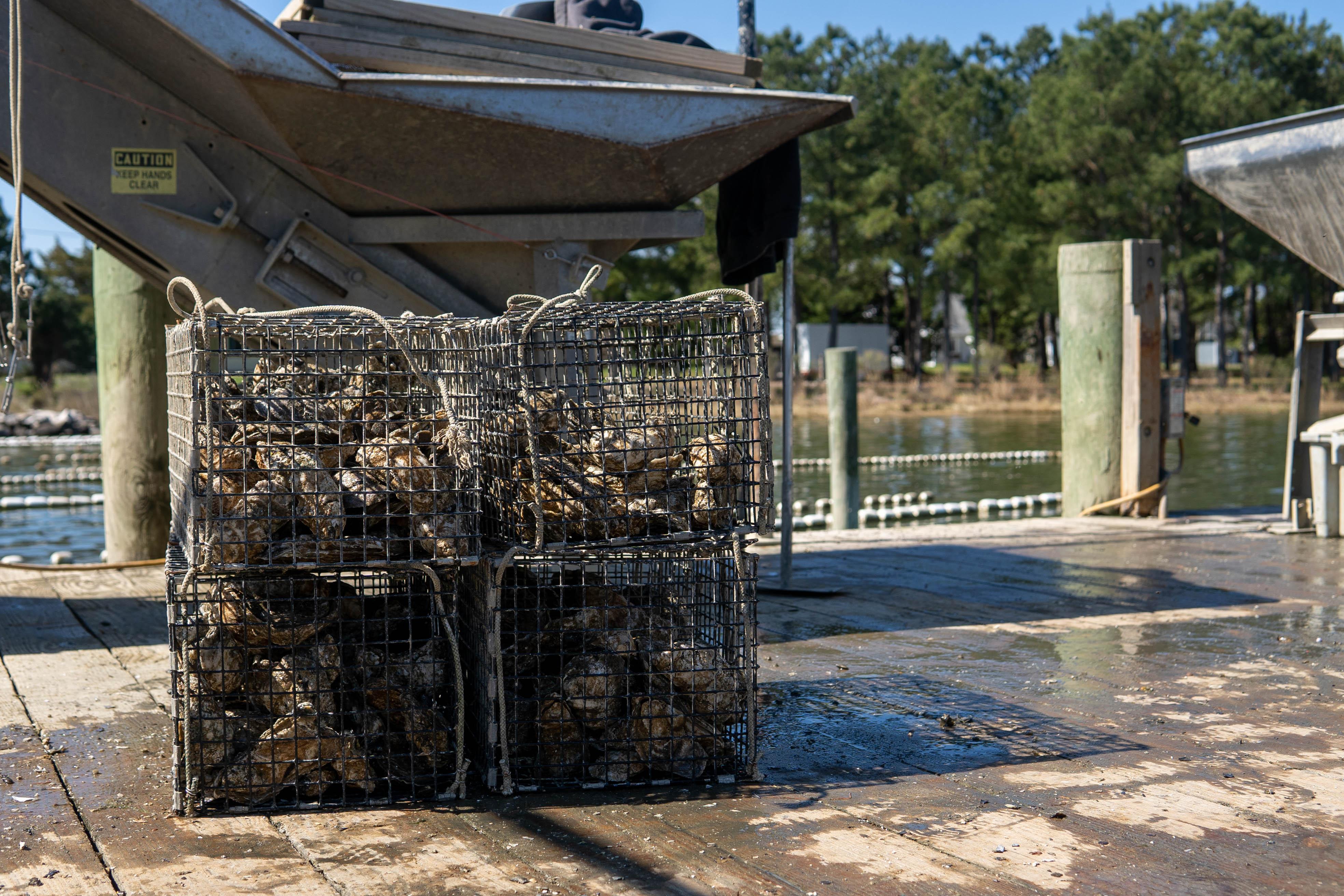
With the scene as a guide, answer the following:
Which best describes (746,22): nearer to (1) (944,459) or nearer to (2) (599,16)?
(2) (599,16)

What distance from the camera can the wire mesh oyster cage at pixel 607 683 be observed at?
362cm

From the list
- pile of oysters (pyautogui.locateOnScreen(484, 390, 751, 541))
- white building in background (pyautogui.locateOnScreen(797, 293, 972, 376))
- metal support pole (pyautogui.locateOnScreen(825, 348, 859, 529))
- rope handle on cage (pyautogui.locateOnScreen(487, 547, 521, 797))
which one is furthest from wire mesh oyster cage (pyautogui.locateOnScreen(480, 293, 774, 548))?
white building in background (pyautogui.locateOnScreen(797, 293, 972, 376))

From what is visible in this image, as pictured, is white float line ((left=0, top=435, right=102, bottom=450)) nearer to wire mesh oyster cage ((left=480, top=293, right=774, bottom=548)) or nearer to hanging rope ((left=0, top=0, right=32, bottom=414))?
hanging rope ((left=0, top=0, right=32, bottom=414))

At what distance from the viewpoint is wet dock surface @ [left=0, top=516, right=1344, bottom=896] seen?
2.91m

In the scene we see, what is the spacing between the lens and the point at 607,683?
3631 millimetres

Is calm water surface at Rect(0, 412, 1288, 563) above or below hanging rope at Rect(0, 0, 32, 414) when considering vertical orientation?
below

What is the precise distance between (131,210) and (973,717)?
4.26 meters

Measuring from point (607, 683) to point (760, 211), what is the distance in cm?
348

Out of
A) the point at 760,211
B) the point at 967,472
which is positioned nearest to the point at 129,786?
the point at 760,211

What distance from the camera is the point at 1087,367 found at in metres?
10.2

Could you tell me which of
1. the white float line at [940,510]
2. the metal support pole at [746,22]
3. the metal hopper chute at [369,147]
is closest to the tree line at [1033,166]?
the white float line at [940,510]

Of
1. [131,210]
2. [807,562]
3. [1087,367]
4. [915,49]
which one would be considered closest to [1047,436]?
[1087,367]

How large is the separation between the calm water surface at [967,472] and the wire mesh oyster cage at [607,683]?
913cm

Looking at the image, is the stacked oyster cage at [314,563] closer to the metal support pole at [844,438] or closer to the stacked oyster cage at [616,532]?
the stacked oyster cage at [616,532]
